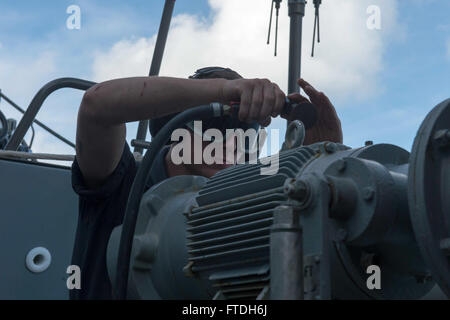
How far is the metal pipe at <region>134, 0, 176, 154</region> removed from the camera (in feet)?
8.93

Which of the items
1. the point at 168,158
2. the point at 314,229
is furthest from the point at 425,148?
the point at 168,158

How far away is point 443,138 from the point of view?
0.83 m

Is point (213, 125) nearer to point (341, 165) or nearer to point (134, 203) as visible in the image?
point (134, 203)

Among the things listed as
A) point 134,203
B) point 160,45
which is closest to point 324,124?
point 134,203

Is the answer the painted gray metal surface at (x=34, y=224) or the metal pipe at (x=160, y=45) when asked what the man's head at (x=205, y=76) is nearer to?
the painted gray metal surface at (x=34, y=224)

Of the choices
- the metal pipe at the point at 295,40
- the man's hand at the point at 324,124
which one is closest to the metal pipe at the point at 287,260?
the man's hand at the point at 324,124

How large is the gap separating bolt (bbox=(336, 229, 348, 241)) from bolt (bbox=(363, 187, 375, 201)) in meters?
0.06

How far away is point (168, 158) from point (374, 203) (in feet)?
3.22

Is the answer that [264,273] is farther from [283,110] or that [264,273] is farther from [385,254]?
[283,110]

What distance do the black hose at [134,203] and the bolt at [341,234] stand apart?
1.37ft

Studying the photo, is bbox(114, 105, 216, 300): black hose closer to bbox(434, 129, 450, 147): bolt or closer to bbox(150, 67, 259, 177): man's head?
bbox(150, 67, 259, 177): man's head

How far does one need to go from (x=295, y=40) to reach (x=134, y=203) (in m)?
1.49

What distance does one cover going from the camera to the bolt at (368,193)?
0.83 meters
